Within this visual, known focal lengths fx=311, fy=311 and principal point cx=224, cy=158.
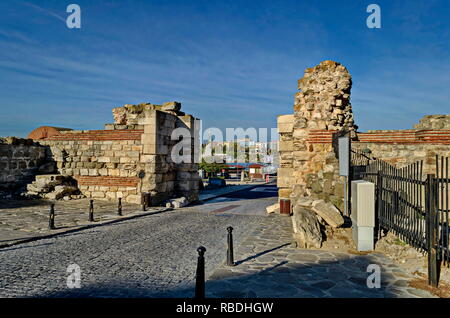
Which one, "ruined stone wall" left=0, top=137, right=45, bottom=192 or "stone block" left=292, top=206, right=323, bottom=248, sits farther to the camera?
"ruined stone wall" left=0, top=137, right=45, bottom=192

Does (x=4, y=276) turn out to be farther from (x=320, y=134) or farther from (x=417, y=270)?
(x=320, y=134)

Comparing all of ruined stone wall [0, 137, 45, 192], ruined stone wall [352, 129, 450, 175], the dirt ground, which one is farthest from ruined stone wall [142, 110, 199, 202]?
the dirt ground

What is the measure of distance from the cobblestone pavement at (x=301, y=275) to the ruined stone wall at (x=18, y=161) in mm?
12330

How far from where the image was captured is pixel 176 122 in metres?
15.4

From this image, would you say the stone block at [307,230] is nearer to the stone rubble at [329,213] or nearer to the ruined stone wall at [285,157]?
the stone rubble at [329,213]

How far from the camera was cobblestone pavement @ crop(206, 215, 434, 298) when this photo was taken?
455 centimetres

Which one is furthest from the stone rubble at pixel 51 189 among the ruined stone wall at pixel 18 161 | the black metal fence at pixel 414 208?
the black metal fence at pixel 414 208

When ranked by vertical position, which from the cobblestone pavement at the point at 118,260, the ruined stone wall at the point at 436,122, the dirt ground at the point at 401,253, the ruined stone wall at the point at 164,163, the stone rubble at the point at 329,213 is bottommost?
the cobblestone pavement at the point at 118,260

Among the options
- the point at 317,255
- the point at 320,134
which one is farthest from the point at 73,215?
the point at 320,134

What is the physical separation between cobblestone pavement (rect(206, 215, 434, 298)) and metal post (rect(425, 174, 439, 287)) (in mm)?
375

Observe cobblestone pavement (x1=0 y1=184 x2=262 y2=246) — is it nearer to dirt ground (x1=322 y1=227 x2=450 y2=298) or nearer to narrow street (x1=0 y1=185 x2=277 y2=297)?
narrow street (x1=0 y1=185 x2=277 y2=297)

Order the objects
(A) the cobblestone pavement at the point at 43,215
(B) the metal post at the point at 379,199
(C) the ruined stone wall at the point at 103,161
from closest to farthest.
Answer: (B) the metal post at the point at 379,199, (A) the cobblestone pavement at the point at 43,215, (C) the ruined stone wall at the point at 103,161

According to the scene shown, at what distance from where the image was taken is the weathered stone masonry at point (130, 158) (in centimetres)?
1373
